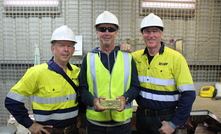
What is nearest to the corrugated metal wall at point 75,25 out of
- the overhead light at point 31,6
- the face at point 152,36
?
the overhead light at point 31,6

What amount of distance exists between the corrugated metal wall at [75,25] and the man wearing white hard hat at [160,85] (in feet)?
3.58

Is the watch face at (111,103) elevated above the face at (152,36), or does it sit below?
below

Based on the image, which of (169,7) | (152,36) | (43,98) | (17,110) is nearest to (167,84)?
(152,36)

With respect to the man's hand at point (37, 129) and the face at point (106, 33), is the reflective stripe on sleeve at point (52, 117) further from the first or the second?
the face at point (106, 33)

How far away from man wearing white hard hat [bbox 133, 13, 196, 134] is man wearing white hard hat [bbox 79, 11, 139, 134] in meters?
0.18

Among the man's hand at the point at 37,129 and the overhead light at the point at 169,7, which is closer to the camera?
the man's hand at the point at 37,129

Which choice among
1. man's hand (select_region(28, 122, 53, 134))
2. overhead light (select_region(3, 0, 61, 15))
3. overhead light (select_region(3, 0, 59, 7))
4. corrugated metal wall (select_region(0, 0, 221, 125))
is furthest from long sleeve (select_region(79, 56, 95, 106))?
overhead light (select_region(3, 0, 59, 7))

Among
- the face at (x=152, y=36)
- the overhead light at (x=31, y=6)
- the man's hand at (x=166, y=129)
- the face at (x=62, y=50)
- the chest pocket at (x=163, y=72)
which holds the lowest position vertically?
the man's hand at (x=166, y=129)

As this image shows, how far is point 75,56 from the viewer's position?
2.51 meters

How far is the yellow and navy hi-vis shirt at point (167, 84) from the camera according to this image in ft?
4.26

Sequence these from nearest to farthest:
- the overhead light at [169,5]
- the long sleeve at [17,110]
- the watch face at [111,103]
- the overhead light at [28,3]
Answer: the watch face at [111,103] → the long sleeve at [17,110] → the overhead light at [28,3] → the overhead light at [169,5]

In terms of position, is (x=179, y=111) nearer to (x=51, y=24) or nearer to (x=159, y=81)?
(x=159, y=81)

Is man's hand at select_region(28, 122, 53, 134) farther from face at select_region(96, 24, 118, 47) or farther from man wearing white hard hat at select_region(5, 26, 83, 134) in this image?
face at select_region(96, 24, 118, 47)

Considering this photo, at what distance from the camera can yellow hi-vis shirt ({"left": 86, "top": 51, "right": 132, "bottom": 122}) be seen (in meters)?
1.27
